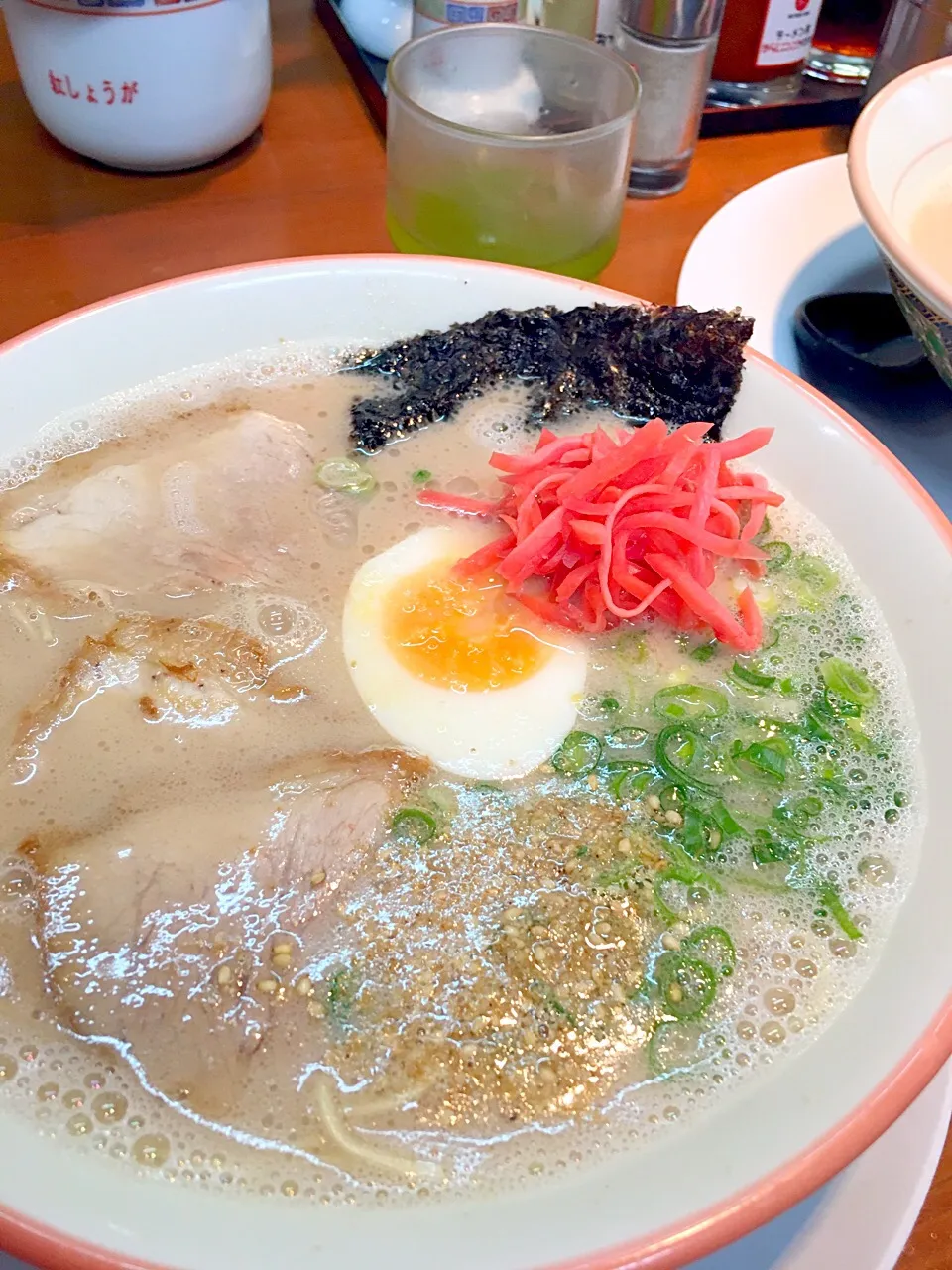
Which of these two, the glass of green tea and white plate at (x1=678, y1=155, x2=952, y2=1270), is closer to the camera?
white plate at (x1=678, y1=155, x2=952, y2=1270)

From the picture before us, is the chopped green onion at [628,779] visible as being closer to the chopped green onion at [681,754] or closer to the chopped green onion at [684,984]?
the chopped green onion at [681,754]

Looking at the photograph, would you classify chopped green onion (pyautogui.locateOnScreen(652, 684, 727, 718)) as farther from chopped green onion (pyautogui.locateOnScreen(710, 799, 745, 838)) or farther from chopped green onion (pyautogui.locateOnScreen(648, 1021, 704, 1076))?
chopped green onion (pyautogui.locateOnScreen(648, 1021, 704, 1076))

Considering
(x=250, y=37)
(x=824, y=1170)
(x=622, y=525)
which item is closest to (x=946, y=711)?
(x=622, y=525)

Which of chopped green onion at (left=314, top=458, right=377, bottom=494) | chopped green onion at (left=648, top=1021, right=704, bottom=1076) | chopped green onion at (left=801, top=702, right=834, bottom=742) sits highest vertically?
chopped green onion at (left=314, top=458, right=377, bottom=494)

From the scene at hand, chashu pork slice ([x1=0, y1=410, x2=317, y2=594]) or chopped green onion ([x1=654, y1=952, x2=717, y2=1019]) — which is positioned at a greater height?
chashu pork slice ([x1=0, y1=410, x2=317, y2=594])

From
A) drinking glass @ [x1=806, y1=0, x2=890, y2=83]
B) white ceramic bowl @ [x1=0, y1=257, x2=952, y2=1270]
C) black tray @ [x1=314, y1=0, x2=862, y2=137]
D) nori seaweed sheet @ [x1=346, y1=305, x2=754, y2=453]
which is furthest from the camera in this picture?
drinking glass @ [x1=806, y1=0, x2=890, y2=83]

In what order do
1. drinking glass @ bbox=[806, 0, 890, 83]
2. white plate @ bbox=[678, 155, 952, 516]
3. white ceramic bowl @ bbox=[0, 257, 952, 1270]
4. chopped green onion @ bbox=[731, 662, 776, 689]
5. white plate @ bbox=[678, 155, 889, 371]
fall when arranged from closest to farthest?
white ceramic bowl @ bbox=[0, 257, 952, 1270]
chopped green onion @ bbox=[731, 662, 776, 689]
white plate @ bbox=[678, 155, 952, 516]
white plate @ bbox=[678, 155, 889, 371]
drinking glass @ bbox=[806, 0, 890, 83]

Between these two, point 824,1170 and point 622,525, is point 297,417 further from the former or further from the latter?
point 824,1170

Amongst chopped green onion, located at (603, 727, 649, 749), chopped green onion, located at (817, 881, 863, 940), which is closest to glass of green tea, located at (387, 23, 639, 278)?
chopped green onion, located at (603, 727, 649, 749)
